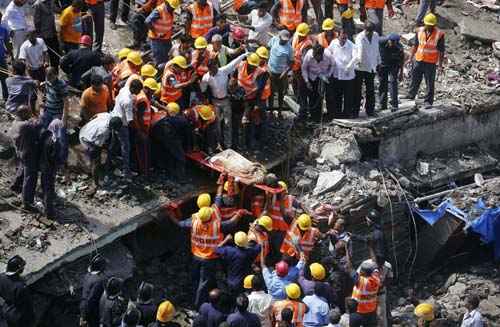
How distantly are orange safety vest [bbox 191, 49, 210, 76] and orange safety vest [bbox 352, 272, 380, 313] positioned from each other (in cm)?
433

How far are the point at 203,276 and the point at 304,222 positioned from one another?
1.73 m

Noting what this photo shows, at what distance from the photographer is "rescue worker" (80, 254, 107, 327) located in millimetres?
12367

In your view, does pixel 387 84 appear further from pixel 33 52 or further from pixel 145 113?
pixel 33 52

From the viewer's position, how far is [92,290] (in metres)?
12.4

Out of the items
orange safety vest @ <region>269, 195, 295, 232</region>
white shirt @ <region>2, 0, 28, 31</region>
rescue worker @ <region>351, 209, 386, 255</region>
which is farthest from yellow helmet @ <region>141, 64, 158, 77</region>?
rescue worker @ <region>351, 209, 386, 255</region>

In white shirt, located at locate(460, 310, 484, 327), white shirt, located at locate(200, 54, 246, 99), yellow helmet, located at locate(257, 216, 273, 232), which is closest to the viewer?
white shirt, located at locate(460, 310, 484, 327)

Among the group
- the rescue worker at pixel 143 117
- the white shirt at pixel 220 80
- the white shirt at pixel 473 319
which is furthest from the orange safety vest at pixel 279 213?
the white shirt at pixel 473 319

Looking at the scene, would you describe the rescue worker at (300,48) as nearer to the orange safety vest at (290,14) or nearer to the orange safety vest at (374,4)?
the orange safety vest at (290,14)

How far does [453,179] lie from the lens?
1714 cm

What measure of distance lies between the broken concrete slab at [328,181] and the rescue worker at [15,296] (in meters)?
5.40

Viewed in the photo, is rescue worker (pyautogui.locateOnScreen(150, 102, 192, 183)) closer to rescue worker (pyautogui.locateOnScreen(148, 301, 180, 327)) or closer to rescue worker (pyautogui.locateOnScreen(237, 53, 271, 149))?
rescue worker (pyautogui.locateOnScreen(237, 53, 271, 149))

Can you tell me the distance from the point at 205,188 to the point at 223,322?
3433 mm

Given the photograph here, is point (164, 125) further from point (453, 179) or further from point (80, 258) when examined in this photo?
point (453, 179)

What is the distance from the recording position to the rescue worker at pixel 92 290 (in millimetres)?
12367
